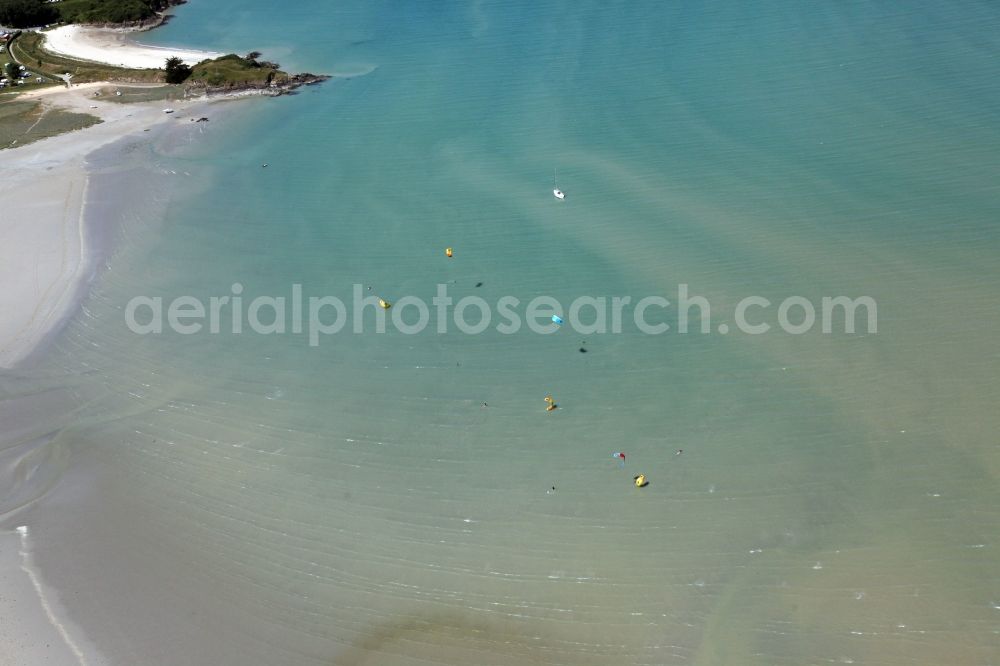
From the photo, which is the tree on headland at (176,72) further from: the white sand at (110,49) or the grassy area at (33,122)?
the grassy area at (33,122)

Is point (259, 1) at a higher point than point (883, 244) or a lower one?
higher

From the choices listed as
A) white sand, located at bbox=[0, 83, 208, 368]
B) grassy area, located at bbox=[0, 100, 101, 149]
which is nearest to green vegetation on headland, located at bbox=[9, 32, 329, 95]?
white sand, located at bbox=[0, 83, 208, 368]

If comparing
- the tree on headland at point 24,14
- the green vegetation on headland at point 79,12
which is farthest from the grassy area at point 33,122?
the tree on headland at point 24,14

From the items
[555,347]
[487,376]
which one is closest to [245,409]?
[487,376]

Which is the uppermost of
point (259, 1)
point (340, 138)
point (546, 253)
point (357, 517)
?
point (259, 1)

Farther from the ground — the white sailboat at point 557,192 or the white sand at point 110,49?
the white sand at point 110,49

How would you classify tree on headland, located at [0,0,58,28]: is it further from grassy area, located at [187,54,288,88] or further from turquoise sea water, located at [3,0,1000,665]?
turquoise sea water, located at [3,0,1000,665]

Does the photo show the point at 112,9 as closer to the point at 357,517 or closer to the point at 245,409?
the point at 245,409
